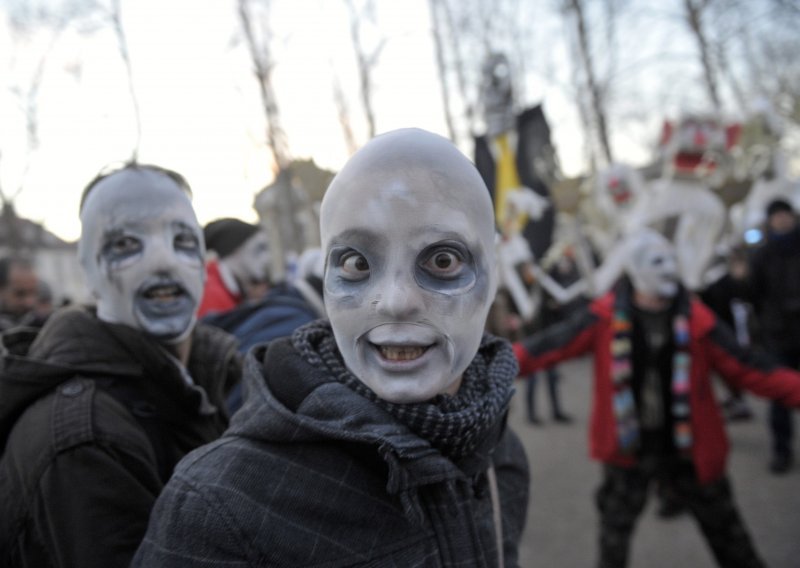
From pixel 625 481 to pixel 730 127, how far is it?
4900 mm

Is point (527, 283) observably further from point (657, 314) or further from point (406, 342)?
point (406, 342)

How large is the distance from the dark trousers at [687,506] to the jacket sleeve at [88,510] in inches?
98.9

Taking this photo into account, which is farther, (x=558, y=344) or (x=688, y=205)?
(x=688, y=205)

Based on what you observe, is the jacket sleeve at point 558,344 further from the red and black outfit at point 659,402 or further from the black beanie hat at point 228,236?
the black beanie hat at point 228,236

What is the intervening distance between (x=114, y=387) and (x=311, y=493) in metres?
0.69

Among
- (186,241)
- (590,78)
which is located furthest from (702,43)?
(186,241)

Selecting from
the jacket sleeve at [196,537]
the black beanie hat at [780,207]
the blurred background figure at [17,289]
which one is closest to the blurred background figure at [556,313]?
the black beanie hat at [780,207]

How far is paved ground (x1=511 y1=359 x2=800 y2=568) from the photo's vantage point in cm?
364

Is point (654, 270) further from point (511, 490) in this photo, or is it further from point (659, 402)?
point (511, 490)

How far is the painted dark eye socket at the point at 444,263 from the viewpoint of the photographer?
4.20 feet

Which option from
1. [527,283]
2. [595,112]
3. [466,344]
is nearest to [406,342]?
[466,344]

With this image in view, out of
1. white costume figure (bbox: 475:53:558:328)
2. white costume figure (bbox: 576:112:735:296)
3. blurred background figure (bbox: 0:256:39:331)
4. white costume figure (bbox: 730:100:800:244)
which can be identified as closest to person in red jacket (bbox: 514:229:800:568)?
white costume figure (bbox: 576:112:735:296)

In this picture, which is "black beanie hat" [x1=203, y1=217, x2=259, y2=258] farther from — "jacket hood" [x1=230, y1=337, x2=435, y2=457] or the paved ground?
the paved ground

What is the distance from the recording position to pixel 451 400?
133cm
